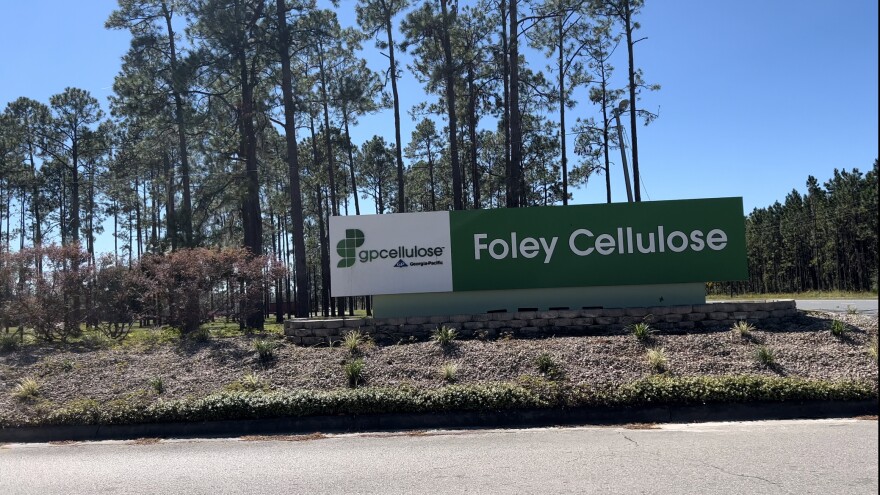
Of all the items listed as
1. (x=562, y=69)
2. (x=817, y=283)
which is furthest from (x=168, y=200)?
(x=817, y=283)

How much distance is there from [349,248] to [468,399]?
17.5 ft

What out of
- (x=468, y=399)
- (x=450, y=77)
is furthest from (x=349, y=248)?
(x=450, y=77)

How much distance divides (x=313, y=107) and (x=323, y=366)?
75.9 feet

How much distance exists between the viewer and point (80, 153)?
148ft

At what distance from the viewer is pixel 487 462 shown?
6496 millimetres

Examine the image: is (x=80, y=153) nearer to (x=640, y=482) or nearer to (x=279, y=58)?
(x=279, y=58)

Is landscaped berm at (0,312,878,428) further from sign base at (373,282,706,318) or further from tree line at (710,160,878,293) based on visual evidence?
tree line at (710,160,878,293)

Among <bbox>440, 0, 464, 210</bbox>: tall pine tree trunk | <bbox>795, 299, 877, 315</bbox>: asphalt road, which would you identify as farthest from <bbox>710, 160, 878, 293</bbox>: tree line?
<bbox>440, 0, 464, 210</bbox>: tall pine tree trunk

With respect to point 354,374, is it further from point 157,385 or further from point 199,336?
point 199,336

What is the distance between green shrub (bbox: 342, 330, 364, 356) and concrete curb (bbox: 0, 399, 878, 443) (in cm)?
248

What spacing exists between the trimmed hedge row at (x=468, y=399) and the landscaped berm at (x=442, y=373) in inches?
0.6

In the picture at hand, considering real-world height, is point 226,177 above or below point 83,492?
above

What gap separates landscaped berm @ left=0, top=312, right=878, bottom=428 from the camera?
28.0 feet

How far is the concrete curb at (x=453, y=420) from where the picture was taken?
27.0 ft
